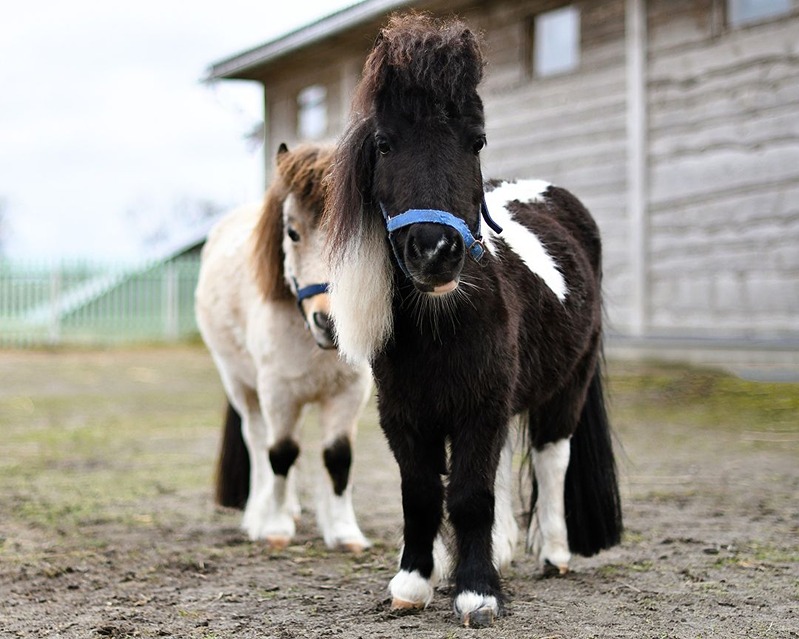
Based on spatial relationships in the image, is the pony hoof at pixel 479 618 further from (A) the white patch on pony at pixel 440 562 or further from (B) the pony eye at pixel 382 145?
(B) the pony eye at pixel 382 145

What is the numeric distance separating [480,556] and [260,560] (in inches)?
62.9

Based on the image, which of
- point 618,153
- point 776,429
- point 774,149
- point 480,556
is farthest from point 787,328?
point 480,556

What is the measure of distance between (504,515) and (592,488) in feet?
1.68

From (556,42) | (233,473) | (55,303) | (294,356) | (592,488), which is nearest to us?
(592,488)

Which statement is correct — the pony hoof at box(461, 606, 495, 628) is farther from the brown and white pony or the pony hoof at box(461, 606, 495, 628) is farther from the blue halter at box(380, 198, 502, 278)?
the brown and white pony

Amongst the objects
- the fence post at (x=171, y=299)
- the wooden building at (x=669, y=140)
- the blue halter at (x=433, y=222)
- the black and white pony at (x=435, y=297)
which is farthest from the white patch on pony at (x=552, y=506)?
the fence post at (x=171, y=299)

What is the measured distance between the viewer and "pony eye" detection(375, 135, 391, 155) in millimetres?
3031

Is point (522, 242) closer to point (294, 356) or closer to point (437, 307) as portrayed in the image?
point (437, 307)

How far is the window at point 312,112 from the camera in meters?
16.0

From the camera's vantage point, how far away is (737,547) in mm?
4504

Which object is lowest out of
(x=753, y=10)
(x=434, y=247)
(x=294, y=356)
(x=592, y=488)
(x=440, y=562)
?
(x=440, y=562)

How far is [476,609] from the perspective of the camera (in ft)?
10.4

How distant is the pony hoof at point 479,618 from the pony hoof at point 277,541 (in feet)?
5.99

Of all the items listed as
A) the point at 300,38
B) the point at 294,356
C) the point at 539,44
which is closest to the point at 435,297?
the point at 294,356
